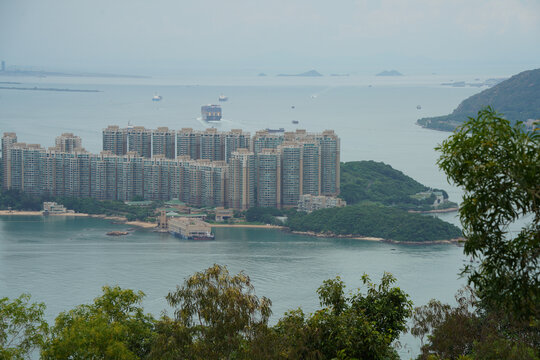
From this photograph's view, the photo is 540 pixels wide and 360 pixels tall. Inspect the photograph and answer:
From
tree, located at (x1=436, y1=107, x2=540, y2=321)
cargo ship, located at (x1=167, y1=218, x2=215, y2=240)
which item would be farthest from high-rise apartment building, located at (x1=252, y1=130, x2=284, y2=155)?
tree, located at (x1=436, y1=107, x2=540, y2=321)

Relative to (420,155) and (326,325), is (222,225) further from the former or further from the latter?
(326,325)

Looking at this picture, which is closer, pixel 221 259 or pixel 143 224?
pixel 221 259

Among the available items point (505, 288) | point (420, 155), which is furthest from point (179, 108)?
point (505, 288)

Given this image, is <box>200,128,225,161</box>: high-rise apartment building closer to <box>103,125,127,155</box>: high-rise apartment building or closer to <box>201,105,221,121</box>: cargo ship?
<box>103,125,127,155</box>: high-rise apartment building

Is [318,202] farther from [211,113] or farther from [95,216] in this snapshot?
[211,113]

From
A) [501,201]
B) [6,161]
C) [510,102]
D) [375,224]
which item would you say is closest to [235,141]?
[375,224]

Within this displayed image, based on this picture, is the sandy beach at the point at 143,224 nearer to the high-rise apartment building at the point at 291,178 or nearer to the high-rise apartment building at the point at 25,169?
the high-rise apartment building at the point at 291,178

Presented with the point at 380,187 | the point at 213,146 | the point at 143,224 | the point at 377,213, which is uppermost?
the point at 213,146
